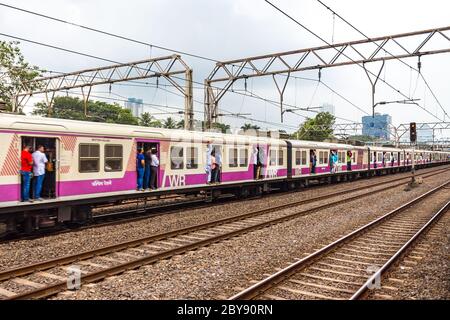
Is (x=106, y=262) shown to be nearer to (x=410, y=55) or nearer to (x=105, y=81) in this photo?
(x=410, y=55)

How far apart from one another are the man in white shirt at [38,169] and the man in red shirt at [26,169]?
194mm

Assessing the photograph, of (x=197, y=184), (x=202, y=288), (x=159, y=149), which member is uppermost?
(x=159, y=149)

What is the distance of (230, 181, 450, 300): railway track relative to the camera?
659cm

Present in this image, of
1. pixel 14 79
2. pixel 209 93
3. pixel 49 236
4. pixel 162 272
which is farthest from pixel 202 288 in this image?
pixel 14 79

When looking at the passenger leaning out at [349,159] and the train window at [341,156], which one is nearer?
the train window at [341,156]

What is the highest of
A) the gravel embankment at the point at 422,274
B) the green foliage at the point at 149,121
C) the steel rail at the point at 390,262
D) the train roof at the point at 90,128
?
the green foliage at the point at 149,121

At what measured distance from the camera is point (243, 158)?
1919cm

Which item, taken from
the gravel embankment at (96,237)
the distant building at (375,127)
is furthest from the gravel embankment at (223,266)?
the distant building at (375,127)

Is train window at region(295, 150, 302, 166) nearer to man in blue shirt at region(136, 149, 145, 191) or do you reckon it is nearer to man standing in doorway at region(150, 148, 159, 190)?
man standing in doorway at region(150, 148, 159, 190)

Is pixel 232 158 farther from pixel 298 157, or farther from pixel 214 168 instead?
pixel 298 157

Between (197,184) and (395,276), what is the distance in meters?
9.79

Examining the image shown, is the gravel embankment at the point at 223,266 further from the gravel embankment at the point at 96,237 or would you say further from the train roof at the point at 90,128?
the train roof at the point at 90,128

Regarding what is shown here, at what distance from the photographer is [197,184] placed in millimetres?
16297

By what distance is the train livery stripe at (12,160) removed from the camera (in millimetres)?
9836
